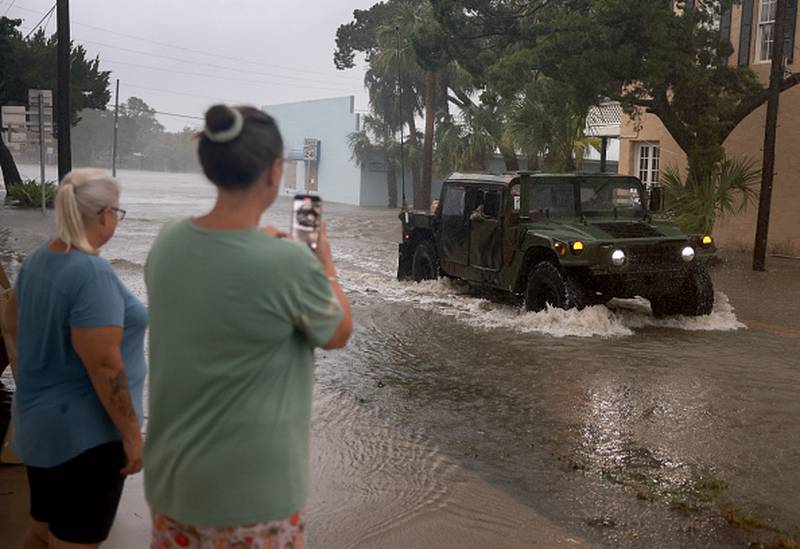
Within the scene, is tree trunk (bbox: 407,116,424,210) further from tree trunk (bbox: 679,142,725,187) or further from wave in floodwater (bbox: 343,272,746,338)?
wave in floodwater (bbox: 343,272,746,338)

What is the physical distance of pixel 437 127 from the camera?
143 ft

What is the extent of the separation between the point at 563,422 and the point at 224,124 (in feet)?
16.7

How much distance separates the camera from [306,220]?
2.49m

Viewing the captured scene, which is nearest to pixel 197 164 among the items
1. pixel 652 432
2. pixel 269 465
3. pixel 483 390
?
pixel 269 465

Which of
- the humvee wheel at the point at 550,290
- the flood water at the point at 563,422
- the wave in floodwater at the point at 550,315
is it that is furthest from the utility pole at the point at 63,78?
the humvee wheel at the point at 550,290

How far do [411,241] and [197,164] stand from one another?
39.9 feet

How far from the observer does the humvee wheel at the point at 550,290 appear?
10703 millimetres

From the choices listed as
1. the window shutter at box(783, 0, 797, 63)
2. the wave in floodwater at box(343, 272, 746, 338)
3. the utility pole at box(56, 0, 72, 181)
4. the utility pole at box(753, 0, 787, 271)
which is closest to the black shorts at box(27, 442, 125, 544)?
the wave in floodwater at box(343, 272, 746, 338)

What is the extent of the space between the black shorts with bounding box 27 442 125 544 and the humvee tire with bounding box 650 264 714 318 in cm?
908

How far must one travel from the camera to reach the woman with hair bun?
2350 mm

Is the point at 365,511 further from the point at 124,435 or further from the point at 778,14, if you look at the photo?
the point at 778,14

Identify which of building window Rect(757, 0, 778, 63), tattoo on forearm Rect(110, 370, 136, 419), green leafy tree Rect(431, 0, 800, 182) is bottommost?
tattoo on forearm Rect(110, 370, 136, 419)

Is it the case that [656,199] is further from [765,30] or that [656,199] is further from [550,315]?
[765,30]

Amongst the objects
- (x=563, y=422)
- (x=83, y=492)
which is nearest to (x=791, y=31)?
(x=563, y=422)
